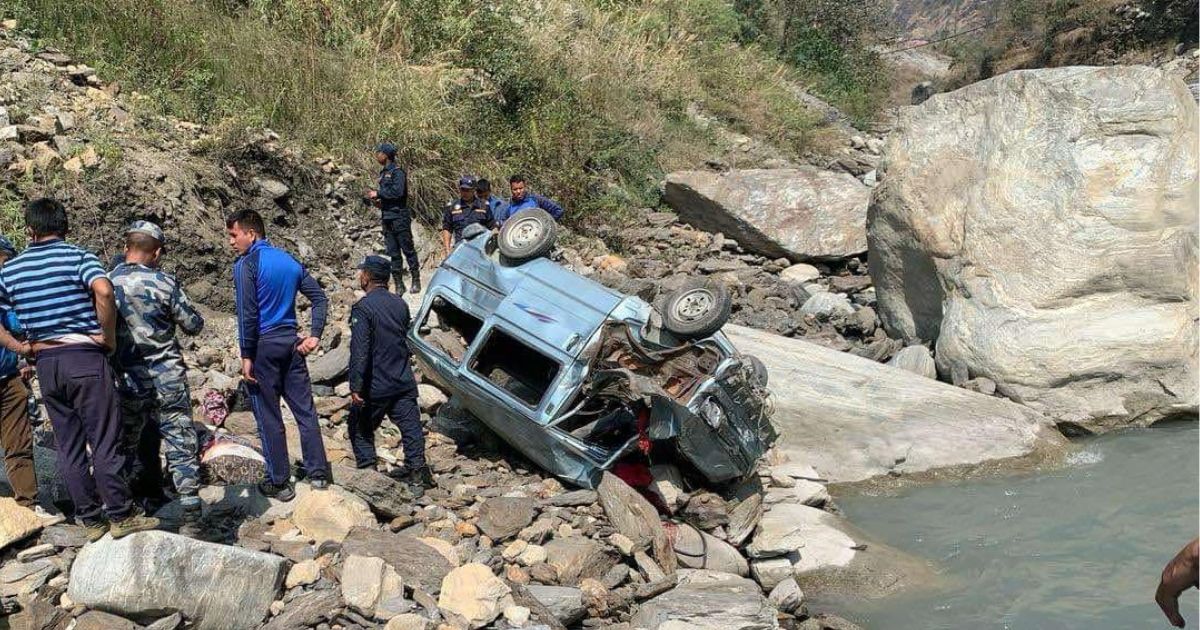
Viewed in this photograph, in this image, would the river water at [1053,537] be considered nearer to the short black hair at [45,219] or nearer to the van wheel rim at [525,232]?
the van wheel rim at [525,232]

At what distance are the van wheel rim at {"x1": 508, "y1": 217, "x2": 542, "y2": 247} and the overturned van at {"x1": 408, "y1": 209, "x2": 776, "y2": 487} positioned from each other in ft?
0.18

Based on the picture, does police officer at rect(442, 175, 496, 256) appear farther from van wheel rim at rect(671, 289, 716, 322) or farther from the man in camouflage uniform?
the man in camouflage uniform

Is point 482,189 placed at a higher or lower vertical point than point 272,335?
higher

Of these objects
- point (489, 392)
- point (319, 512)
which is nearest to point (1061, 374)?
point (489, 392)

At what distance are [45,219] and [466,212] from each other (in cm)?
498

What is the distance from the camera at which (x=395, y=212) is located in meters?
9.34

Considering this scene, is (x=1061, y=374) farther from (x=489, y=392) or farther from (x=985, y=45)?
(x=985, y=45)

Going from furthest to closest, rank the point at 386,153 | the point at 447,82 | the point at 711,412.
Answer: the point at 447,82, the point at 386,153, the point at 711,412

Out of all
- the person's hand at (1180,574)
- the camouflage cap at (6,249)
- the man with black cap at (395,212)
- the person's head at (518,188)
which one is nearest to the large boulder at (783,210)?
the person's head at (518,188)

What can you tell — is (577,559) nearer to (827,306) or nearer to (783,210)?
(827,306)

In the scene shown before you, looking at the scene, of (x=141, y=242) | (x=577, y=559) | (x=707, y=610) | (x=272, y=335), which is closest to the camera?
(x=141, y=242)

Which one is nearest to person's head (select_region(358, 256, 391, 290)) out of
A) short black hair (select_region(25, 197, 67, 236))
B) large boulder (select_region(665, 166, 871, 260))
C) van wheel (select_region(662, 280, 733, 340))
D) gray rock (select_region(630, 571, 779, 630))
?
short black hair (select_region(25, 197, 67, 236))

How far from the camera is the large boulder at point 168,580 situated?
4469mm

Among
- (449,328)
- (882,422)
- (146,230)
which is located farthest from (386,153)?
(882,422)
